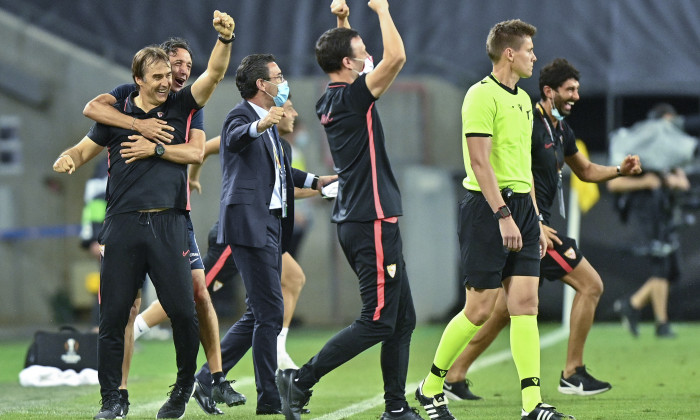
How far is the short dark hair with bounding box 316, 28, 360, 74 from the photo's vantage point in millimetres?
6406

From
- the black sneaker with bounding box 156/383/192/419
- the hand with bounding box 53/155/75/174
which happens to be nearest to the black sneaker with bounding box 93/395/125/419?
the black sneaker with bounding box 156/383/192/419

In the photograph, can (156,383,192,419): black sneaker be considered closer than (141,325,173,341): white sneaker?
Yes

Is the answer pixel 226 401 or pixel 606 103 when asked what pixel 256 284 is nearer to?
pixel 226 401

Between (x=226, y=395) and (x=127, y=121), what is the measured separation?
69.3 inches

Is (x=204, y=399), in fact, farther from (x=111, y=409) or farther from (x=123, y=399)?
(x=111, y=409)

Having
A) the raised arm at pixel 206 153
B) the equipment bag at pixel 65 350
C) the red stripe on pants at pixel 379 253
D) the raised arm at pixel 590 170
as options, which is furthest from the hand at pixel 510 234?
the equipment bag at pixel 65 350

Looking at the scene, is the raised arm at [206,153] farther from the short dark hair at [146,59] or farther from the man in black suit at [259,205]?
the short dark hair at [146,59]

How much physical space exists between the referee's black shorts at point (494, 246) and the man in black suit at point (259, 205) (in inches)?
45.2

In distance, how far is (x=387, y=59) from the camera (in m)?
6.07

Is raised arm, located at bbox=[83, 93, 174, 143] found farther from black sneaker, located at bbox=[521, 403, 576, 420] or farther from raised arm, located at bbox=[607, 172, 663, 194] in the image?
raised arm, located at bbox=[607, 172, 663, 194]

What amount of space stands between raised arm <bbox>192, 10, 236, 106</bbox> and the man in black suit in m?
0.31

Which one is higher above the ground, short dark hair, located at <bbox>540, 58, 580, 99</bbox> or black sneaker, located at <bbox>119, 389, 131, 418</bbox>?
short dark hair, located at <bbox>540, 58, 580, 99</bbox>

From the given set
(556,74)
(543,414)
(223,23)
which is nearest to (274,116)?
(223,23)

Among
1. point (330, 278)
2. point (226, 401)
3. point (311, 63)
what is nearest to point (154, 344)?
point (330, 278)
